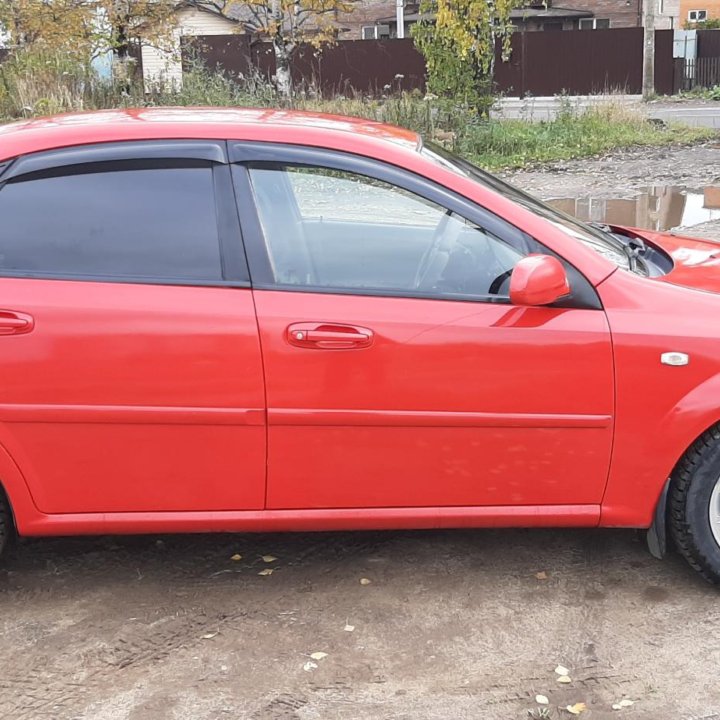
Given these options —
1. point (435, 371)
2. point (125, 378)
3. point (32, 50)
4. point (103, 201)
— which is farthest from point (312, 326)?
point (32, 50)

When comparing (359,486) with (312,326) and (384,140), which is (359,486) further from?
(384,140)

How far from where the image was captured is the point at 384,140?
336 cm

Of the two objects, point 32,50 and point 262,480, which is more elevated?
point 32,50

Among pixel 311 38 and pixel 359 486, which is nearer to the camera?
pixel 359 486

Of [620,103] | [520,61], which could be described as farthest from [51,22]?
[520,61]

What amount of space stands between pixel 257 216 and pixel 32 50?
48.0 feet

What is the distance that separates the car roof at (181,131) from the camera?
3197 millimetres

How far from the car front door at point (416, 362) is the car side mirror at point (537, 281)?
9 centimetres

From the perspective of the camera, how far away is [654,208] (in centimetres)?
1100

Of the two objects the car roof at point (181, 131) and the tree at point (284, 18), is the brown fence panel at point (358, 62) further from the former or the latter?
the car roof at point (181, 131)

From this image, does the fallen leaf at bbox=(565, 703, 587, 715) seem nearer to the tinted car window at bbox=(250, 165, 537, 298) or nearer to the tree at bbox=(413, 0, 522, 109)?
the tinted car window at bbox=(250, 165, 537, 298)

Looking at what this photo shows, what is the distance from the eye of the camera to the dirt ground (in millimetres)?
2861

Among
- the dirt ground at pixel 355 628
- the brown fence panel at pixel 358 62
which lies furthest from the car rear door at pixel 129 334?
the brown fence panel at pixel 358 62

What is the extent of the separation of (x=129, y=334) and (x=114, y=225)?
1.31 ft
